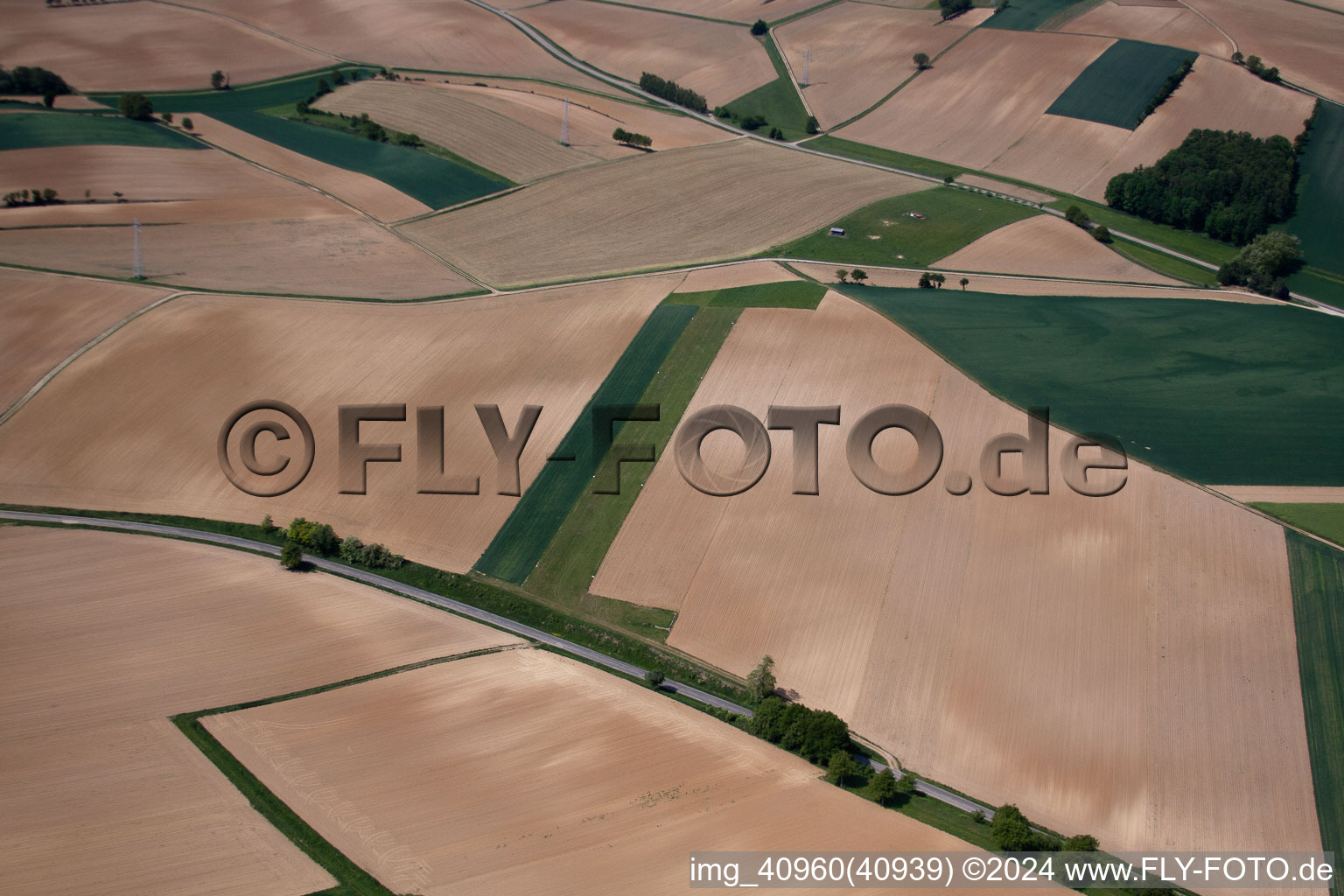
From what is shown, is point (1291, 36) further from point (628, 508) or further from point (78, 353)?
point (78, 353)

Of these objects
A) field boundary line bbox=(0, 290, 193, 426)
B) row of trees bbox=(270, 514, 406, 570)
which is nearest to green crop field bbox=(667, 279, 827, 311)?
row of trees bbox=(270, 514, 406, 570)

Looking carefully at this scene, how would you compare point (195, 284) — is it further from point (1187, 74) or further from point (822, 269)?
point (1187, 74)

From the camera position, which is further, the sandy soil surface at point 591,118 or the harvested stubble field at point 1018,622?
the sandy soil surface at point 591,118

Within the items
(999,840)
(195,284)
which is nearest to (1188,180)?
(999,840)

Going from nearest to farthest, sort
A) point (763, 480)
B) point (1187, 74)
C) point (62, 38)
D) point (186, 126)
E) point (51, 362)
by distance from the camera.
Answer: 1. point (763, 480)
2. point (51, 362)
3. point (186, 126)
4. point (1187, 74)
5. point (62, 38)

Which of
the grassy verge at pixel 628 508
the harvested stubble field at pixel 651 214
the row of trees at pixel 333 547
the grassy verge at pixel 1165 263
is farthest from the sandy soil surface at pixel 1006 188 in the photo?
the row of trees at pixel 333 547

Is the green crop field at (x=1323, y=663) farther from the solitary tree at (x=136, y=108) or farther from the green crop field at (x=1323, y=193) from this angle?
the solitary tree at (x=136, y=108)

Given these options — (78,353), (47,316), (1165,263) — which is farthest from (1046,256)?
(47,316)
